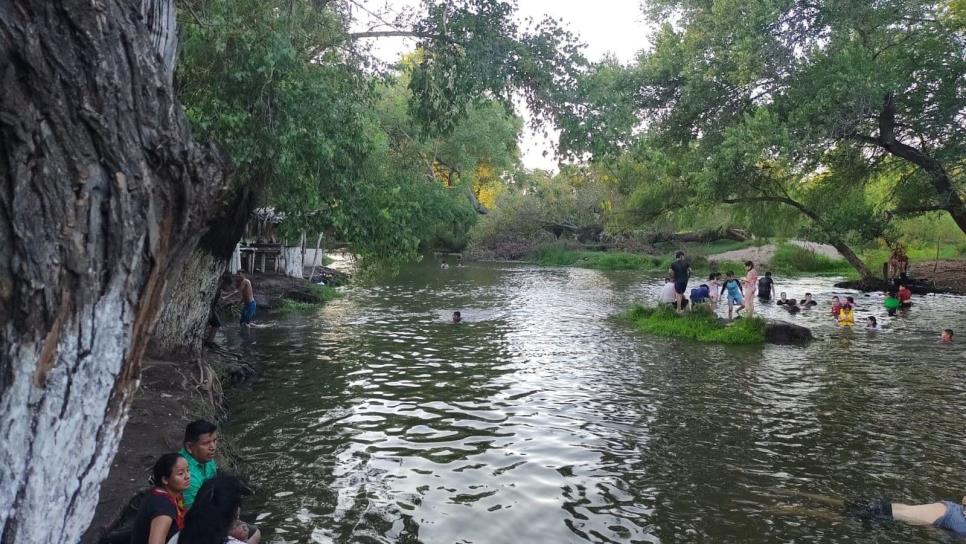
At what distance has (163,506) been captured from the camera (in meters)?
5.04

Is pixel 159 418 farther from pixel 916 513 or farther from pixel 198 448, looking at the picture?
pixel 916 513

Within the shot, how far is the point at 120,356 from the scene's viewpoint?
430cm

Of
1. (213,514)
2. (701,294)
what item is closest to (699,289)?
(701,294)

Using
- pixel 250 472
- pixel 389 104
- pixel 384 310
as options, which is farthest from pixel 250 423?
pixel 389 104

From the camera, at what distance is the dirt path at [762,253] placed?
47.0m

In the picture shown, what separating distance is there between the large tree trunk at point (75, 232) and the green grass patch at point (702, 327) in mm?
15987

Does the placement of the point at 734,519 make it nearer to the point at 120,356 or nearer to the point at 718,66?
the point at 120,356

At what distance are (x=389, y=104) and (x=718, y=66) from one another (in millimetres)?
17647

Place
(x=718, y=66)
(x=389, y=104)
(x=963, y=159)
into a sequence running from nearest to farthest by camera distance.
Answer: (x=963, y=159), (x=718, y=66), (x=389, y=104)

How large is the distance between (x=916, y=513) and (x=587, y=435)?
416 cm

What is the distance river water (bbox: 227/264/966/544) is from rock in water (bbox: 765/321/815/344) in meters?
0.61

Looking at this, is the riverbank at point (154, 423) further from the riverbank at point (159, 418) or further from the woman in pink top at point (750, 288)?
the woman in pink top at point (750, 288)

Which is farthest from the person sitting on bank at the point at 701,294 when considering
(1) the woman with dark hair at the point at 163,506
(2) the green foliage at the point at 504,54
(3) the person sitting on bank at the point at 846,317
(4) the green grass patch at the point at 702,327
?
(1) the woman with dark hair at the point at 163,506

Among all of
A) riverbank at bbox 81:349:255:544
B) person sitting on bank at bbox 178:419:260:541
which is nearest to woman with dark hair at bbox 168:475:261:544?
person sitting on bank at bbox 178:419:260:541
